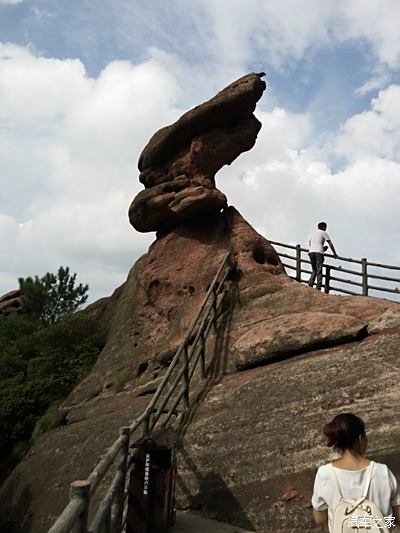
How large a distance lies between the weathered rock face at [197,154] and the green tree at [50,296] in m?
10.5

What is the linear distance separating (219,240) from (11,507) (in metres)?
6.85

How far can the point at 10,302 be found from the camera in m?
25.8

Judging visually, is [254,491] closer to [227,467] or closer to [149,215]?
[227,467]

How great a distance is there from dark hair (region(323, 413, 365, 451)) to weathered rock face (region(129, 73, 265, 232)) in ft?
30.8

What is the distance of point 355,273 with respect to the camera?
1360 cm

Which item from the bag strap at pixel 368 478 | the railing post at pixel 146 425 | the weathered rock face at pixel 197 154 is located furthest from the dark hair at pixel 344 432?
the weathered rock face at pixel 197 154

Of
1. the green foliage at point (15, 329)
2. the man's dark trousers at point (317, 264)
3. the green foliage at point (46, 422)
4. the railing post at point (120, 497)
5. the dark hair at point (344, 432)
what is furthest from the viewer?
the green foliage at point (15, 329)

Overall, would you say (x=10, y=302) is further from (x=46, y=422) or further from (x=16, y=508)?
(x=16, y=508)

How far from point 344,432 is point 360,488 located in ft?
0.97

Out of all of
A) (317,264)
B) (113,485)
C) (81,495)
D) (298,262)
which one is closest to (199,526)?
(113,485)

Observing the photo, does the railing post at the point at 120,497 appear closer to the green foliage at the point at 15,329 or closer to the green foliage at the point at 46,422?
the green foliage at the point at 46,422

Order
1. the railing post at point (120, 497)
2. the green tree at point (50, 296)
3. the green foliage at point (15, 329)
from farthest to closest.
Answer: the green tree at point (50, 296), the green foliage at point (15, 329), the railing post at point (120, 497)

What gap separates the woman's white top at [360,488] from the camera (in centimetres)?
271

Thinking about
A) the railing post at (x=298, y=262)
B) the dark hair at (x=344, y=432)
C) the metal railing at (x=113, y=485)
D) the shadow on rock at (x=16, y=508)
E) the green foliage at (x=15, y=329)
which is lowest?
the shadow on rock at (x=16, y=508)
